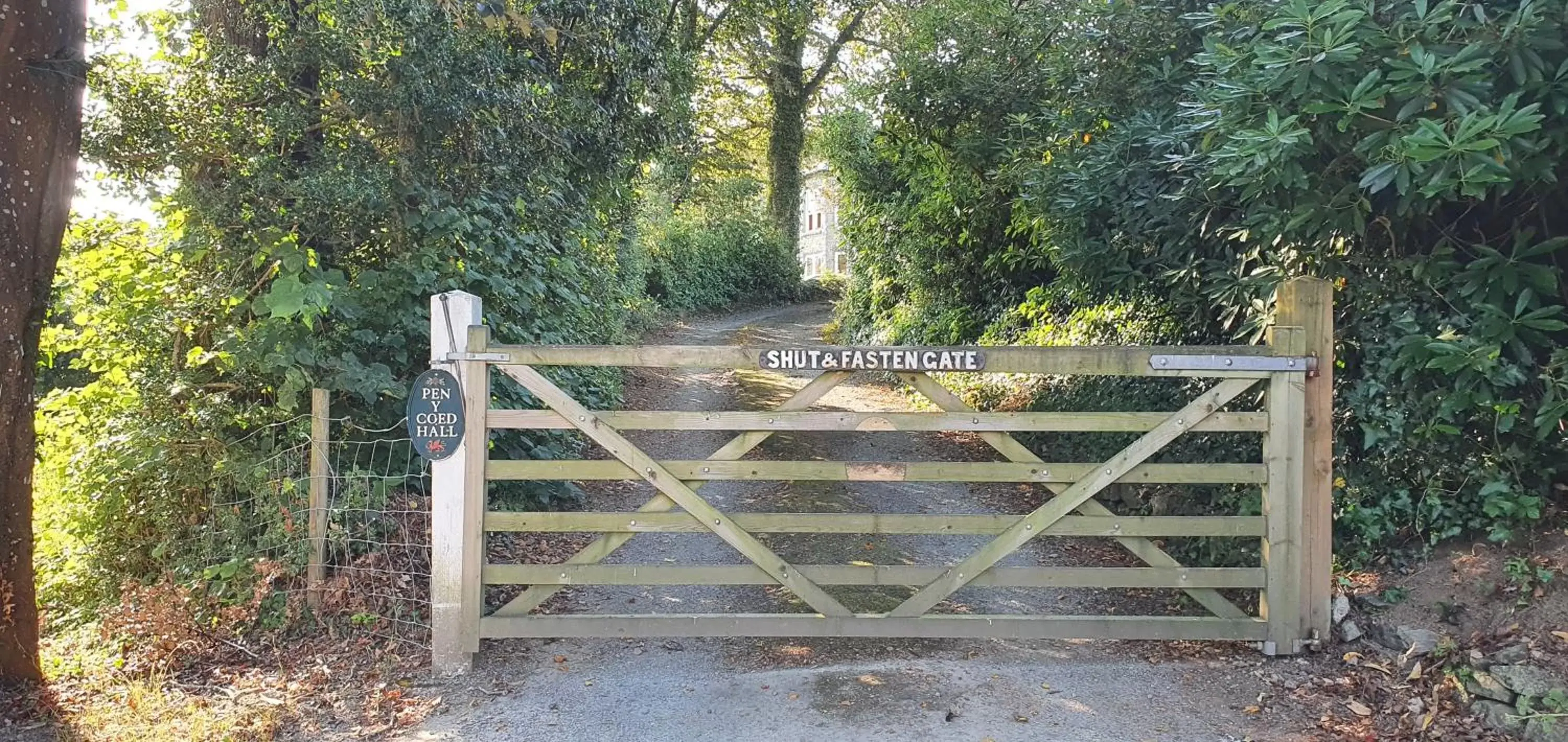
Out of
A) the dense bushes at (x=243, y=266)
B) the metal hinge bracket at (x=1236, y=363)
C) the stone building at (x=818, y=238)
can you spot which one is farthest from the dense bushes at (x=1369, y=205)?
the stone building at (x=818, y=238)

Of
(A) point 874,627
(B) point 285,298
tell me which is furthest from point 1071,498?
(B) point 285,298

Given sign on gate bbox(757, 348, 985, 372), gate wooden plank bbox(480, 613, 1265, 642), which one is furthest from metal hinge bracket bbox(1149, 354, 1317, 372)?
gate wooden plank bbox(480, 613, 1265, 642)

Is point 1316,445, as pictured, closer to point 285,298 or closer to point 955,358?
point 955,358

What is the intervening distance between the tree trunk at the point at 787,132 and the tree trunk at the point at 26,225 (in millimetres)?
20249

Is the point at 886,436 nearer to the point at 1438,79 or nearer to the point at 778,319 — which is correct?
the point at 1438,79

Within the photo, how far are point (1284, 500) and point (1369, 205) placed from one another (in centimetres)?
154

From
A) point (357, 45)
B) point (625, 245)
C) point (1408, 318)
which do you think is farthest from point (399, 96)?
point (625, 245)

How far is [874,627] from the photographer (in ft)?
15.2

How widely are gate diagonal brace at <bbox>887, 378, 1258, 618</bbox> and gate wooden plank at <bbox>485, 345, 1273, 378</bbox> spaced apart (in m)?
0.14

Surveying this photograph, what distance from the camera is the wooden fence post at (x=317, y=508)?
17.4 ft

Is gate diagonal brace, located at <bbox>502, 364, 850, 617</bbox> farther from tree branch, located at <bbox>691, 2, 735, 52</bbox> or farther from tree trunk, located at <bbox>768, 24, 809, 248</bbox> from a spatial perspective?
tree trunk, located at <bbox>768, 24, 809, 248</bbox>

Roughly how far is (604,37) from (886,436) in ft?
18.7

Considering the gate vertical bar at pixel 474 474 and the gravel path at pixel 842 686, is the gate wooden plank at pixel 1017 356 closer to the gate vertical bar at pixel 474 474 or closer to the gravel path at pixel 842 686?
the gate vertical bar at pixel 474 474

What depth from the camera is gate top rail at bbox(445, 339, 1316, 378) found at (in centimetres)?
446
